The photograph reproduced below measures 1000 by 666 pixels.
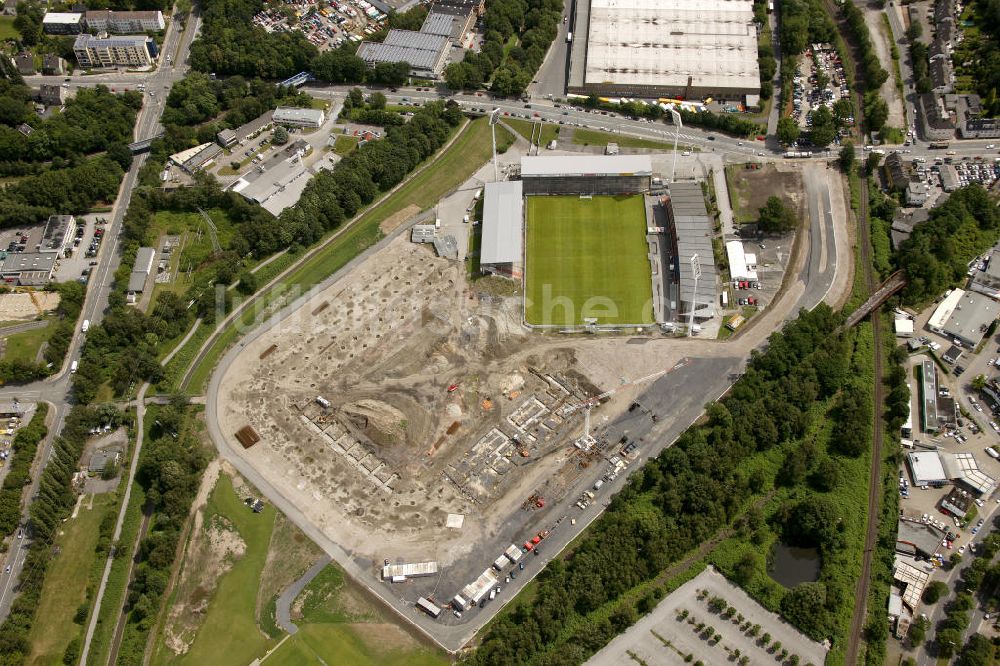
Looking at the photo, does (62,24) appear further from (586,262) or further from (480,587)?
(480,587)

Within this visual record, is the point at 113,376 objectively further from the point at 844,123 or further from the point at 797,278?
the point at 844,123

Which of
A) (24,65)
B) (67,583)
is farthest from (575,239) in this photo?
(24,65)

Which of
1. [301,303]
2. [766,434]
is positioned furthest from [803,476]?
[301,303]

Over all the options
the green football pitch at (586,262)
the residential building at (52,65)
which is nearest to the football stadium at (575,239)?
the green football pitch at (586,262)

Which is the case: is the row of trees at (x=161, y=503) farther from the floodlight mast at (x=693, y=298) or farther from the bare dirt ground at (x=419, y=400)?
the floodlight mast at (x=693, y=298)

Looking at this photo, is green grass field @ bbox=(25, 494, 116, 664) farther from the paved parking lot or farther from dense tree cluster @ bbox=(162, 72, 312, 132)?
dense tree cluster @ bbox=(162, 72, 312, 132)

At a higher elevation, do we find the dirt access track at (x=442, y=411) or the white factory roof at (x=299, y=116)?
the white factory roof at (x=299, y=116)
